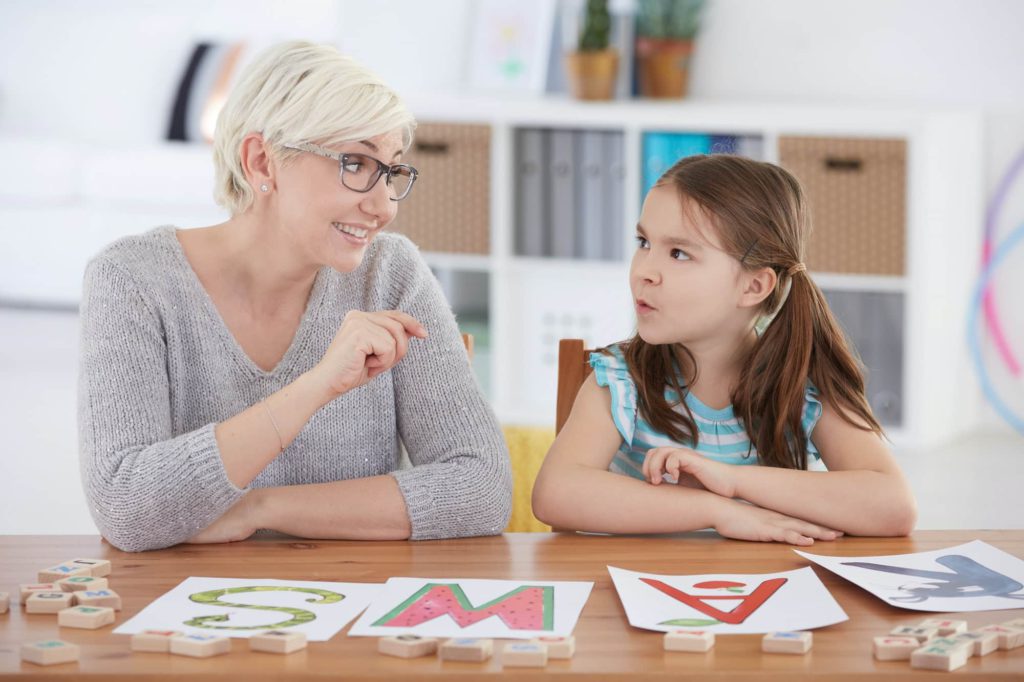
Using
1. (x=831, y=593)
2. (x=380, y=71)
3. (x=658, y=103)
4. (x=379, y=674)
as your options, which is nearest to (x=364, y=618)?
(x=379, y=674)

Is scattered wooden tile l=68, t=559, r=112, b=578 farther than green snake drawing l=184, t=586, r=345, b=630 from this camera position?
Yes

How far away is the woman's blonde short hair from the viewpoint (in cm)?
157

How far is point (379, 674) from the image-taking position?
1044 millimetres

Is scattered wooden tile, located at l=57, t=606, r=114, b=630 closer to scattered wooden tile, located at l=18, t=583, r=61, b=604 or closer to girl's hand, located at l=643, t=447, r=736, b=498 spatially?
scattered wooden tile, located at l=18, t=583, r=61, b=604

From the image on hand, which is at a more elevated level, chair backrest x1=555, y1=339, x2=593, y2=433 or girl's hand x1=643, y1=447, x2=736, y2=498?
chair backrest x1=555, y1=339, x2=593, y2=433

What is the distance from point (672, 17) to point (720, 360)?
101 inches

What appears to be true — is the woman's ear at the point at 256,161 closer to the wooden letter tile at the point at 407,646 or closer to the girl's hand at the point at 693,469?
the girl's hand at the point at 693,469

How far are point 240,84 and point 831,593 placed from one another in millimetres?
904

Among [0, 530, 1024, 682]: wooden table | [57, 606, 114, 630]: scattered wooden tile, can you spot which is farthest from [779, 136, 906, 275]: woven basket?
[57, 606, 114, 630]: scattered wooden tile

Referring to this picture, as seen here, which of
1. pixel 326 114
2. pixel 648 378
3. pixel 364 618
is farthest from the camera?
pixel 648 378

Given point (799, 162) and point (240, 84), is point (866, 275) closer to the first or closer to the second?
point (799, 162)

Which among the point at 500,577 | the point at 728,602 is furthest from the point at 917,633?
the point at 500,577

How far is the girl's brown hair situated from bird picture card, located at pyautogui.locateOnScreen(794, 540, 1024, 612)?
0.31 meters

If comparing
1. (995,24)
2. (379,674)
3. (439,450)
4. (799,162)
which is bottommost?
(379,674)
